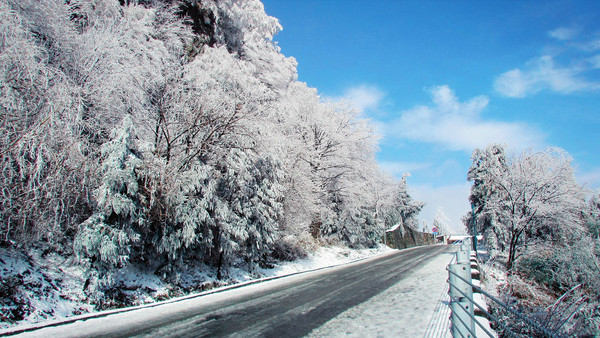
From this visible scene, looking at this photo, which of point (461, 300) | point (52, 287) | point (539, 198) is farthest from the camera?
point (539, 198)

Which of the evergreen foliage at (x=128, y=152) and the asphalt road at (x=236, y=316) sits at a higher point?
the evergreen foliage at (x=128, y=152)

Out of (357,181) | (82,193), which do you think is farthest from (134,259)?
(357,181)

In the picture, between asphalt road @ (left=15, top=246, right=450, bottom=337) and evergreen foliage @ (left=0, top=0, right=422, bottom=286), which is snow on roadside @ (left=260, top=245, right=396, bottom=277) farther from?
asphalt road @ (left=15, top=246, right=450, bottom=337)

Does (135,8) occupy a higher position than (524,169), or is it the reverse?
(135,8)

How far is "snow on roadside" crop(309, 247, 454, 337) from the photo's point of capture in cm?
443

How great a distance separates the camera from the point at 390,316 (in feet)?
17.1

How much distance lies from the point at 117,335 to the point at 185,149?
6.71 metres

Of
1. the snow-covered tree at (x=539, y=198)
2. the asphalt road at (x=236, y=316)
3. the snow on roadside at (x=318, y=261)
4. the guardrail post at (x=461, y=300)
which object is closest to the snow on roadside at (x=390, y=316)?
the asphalt road at (x=236, y=316)

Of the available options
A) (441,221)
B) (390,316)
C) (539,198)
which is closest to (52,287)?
(390,316)

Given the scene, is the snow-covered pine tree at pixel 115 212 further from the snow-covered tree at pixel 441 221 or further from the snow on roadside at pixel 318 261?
the snow-covered tree at pixel 441 221

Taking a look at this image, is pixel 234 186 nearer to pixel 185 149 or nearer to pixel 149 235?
pixel 185 149

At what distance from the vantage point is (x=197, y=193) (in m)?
10.1

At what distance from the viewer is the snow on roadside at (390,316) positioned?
14.5 feet

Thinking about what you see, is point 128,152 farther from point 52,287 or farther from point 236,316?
point 236,316
